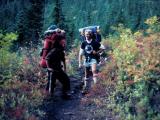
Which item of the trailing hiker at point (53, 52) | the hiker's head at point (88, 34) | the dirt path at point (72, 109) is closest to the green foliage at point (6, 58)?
the trailing hiker at point (53, 52)

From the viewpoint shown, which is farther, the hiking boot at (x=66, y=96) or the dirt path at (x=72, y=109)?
the hiking boot at (x=66, y=96)

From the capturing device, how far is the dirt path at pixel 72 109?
11.5 meters

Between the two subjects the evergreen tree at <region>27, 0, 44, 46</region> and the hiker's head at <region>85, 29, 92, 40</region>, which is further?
the evergreen tree at <region>27, 0, 44, 46</region>

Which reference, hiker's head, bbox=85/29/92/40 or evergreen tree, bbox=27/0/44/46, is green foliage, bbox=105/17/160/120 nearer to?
hiker's head, bbox=85/29/92/40

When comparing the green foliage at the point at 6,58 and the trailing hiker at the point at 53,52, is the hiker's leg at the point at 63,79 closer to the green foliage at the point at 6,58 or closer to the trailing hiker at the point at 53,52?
the trailing hiker at the point at 53,52

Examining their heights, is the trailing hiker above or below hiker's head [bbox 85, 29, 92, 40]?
below

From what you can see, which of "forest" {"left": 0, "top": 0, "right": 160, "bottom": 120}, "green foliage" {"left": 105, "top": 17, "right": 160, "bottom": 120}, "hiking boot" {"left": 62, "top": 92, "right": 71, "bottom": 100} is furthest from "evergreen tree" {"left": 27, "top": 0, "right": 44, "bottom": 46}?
"green foliage" {"left": 105, "top": 17, "right": 160, "bottom": 120}

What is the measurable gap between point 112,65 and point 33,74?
279 cm

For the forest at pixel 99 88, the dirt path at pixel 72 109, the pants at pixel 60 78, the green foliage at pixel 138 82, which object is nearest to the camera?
the green foliage at pixel 138 82

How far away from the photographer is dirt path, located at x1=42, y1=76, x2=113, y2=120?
11453mm

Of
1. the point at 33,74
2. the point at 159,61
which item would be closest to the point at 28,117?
the point at 159,61

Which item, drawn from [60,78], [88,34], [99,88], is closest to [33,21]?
[88,34]

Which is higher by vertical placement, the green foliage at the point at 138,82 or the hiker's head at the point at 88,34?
the hiker's head at the point at 88,34

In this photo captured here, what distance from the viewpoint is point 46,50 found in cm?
1290
